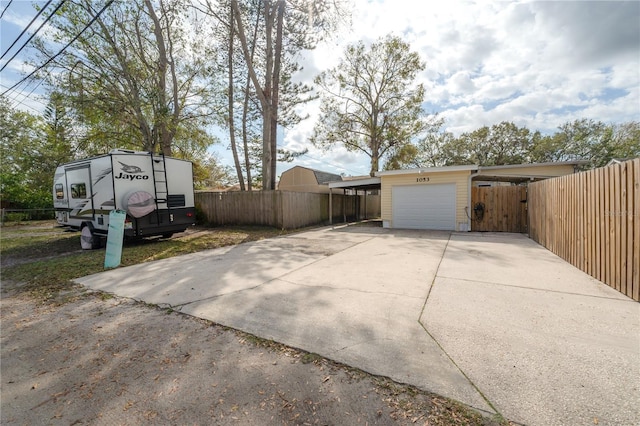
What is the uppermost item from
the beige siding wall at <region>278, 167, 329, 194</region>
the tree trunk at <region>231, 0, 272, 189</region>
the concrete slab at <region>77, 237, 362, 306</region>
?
the tree trunk at <region>231, 0, 272, 189</region>

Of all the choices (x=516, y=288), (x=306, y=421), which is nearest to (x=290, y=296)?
(x=306, y=421)

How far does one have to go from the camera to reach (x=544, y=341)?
2303mm

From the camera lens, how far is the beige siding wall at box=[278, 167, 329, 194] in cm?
2286

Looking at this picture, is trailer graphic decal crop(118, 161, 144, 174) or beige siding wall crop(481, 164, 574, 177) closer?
trailer graphic decal crop(118, 161, 144, 174)

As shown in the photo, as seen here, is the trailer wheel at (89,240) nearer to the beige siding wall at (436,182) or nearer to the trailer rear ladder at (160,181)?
the trailer rear ladder at (160,181)

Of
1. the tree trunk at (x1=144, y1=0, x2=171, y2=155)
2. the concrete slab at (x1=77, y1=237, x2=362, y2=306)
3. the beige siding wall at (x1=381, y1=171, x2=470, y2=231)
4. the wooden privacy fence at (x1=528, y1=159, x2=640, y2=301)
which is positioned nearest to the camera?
the wooden privacy fence at (x1=528, y1=159, x2=640, y2=301)

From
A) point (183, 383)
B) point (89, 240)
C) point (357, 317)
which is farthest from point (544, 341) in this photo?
point (89, 240)

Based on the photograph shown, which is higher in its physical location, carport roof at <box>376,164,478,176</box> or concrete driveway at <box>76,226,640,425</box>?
carport roof at <box>376,164,478,176</box>

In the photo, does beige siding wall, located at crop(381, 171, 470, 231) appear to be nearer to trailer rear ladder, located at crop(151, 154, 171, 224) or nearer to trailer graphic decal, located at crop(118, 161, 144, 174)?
trailer rear ladder, located at crop(151, 154, 171, 224)

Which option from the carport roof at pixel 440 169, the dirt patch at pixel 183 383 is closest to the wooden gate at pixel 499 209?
the carport roof at pixel 440 169

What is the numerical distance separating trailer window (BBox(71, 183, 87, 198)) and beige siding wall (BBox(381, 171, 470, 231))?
1080 cm

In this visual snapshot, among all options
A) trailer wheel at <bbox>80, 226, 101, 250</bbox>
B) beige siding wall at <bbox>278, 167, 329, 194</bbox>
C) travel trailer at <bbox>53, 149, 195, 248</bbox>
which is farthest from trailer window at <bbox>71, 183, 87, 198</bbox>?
beige siding wall at <bbox>278, 167, 329, 194</bbox>

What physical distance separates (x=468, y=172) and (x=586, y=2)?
6.11 meters

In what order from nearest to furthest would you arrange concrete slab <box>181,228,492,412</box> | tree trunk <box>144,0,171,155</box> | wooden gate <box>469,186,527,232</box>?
concrete slab <box>181,228,492,412</box>
wooden gate <box>469,186,527,232</box>
tree trunk <box>144,0,171,155</box>
